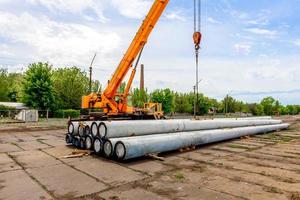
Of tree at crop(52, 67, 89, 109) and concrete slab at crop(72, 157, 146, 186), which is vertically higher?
tree at crop(52, 67, 89, 109)

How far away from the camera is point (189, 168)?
23.9 ft

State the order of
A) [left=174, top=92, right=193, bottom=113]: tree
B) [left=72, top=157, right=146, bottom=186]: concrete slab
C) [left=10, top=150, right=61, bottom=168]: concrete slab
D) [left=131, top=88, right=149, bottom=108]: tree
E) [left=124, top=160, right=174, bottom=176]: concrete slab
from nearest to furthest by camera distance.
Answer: [left=72, top=157, right=146, bottom=186]: concrete slab < [left=124, top=160, right=174, bottom=176]: concrete slab < [left=10, top=150, right=61, bottom=168]: concrete slab < [left=131, top=88, right=149, bottom=108]: tree < [left=174, top=92, right=193, bottom=113]: tree

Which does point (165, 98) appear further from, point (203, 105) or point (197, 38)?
point (197, 38)

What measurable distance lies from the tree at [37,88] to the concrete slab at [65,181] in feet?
99.5

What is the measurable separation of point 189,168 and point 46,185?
3.86 meters

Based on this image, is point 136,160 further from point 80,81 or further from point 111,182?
point 80,81

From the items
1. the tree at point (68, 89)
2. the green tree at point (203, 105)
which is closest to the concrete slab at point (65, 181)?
the tree at point (68, 89)

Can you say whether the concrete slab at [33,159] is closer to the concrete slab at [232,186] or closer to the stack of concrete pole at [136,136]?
the stack of concrete pole at [136,136]

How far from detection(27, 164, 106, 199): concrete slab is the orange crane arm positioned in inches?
347

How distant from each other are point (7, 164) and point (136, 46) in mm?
10005

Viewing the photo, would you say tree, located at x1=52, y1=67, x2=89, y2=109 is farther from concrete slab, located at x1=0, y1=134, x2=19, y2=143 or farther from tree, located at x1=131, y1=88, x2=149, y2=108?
concrete slab, located at x1=0, y1=134, x2=19, y2=143

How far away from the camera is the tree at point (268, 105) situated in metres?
105

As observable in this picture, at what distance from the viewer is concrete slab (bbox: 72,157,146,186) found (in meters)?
6.14

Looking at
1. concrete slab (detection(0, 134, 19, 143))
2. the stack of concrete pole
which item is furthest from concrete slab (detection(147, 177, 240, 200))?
concrete slab (detection(0, 134, 19, 143))
